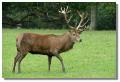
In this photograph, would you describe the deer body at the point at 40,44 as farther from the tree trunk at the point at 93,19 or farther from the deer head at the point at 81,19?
the tree trunk at the point at 93,19

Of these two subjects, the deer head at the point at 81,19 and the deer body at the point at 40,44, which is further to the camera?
the deer body at the point at 40,44

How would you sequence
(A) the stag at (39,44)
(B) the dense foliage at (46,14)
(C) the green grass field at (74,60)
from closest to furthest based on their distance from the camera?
(C) the green grass field at (74,60)
(B) the dense foliage at (46,14)
(A) the stag at (39,44)

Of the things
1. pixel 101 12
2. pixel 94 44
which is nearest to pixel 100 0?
pixel 101 12

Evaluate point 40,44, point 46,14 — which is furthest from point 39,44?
point 46,14

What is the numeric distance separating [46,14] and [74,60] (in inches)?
37.3

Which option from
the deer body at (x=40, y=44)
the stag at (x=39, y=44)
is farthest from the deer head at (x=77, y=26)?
the deer body at (x=40, y=44)

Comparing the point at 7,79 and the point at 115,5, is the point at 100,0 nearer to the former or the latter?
the point at 115,5

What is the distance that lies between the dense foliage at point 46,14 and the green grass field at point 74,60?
0.11 metres

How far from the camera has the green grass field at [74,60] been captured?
1853 cm

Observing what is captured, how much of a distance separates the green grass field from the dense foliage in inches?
4.3

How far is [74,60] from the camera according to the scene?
1934 centimetres

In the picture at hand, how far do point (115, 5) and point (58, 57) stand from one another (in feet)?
3.82

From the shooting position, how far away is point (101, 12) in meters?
18.9

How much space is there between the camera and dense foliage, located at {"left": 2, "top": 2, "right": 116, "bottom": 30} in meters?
18.6
